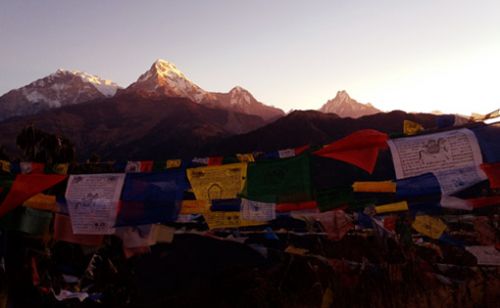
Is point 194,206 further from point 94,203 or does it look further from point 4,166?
point 4,166

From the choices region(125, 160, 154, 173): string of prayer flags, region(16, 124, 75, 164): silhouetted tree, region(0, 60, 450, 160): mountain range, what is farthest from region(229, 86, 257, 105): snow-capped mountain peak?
region(125, 160, 154, 173): string of prayer flags

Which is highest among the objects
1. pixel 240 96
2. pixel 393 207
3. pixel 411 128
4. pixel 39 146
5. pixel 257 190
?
pixel 240 96

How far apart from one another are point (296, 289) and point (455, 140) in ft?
15.8

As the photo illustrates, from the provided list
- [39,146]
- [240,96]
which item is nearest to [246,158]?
[39,146]

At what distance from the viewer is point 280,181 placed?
5.89m

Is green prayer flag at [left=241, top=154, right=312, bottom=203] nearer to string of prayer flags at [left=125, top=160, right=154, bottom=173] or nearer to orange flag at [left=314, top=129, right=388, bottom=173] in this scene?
orange flag at [left=314, top=129, right=388, bottom=173]

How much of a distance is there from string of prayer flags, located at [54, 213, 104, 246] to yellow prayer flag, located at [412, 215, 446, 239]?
15.2ft

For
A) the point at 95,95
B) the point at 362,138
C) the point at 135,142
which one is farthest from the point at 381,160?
the point at 95,95

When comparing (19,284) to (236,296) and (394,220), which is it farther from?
(394,220)

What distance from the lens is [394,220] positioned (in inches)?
290

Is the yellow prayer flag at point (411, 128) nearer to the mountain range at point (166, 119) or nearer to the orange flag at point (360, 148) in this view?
the orange flag at point (360, 148)

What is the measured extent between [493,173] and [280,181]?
2548 mm

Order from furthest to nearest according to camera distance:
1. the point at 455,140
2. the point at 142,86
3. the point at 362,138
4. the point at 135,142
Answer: the point at 142,86 < the point at 135,142 < the point at 362,138 < the point at 455,140

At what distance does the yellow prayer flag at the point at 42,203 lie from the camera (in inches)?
247
